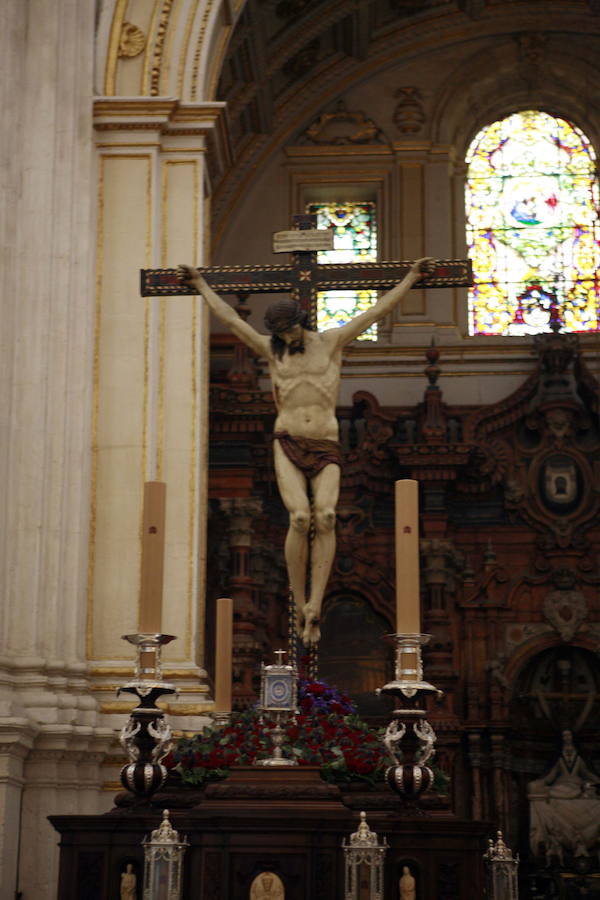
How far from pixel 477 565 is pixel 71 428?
6.20 meters

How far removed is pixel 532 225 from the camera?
18312mm

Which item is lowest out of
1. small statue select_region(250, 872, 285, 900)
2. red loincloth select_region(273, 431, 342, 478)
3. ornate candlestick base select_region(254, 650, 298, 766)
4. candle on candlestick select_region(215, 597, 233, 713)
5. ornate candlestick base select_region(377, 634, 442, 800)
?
small statue select_region(250, 872, 285, 900)

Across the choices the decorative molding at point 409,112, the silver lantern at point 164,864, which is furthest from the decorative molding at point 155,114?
the silver lantern at point 164,864

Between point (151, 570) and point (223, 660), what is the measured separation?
175 cm

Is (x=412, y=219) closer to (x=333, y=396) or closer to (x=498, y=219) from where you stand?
(x=498, y=219)

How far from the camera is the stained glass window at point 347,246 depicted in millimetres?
18094

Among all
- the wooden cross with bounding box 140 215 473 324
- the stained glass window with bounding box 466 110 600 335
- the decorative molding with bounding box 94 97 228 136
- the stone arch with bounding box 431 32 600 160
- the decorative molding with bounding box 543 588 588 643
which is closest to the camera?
the wooden cross with bounding box 140 215 473 324

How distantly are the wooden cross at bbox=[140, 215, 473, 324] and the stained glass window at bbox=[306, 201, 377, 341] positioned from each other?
9228mm

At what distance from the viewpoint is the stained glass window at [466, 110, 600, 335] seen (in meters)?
17.9

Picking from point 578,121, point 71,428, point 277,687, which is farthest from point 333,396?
point 578,121

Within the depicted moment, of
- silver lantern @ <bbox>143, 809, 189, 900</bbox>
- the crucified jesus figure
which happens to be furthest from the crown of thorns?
silver lantern @ <bbox>143, 809, 189, 900</bbox>

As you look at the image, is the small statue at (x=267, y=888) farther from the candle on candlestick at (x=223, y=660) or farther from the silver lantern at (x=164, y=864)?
the candle on candlestick at (x=223, y=660)

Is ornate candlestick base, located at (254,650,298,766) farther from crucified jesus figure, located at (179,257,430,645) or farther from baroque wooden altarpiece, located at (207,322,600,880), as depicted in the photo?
baroque wooden altarpiece, located at (207,322,600,880)

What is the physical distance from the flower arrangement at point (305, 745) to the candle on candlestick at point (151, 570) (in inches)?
31.0
